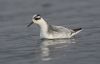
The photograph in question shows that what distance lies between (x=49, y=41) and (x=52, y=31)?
699 millimetres

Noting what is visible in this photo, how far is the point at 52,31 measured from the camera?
31328mm

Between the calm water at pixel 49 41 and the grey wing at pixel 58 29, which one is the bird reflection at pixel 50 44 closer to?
the calm water at pixel 49 41

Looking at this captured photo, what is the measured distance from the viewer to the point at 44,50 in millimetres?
28578

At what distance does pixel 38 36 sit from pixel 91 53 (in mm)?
5258

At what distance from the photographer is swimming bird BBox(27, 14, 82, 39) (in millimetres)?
31188

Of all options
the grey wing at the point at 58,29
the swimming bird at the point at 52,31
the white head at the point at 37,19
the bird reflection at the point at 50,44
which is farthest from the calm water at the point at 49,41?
the white head at the point at 37,19

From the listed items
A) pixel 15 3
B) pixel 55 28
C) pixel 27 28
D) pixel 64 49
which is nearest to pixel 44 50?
pixel 64 49

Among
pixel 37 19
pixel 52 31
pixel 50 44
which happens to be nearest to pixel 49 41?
pixel 52 31

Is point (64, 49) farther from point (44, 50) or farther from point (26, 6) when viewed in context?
point (26, 6)

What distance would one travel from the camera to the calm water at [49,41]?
26.8m

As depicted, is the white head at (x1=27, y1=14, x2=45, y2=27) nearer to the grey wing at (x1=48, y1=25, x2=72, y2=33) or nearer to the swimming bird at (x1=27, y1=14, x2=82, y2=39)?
the swimming bird at (x1=27, y1=14, x2=82, y2=39)

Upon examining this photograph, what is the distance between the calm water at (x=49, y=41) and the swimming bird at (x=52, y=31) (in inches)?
14.7

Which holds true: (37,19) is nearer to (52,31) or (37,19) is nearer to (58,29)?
(52,31)

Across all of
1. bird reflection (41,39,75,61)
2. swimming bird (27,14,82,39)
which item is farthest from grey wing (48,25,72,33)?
bird reflection (41,39,75,61)
